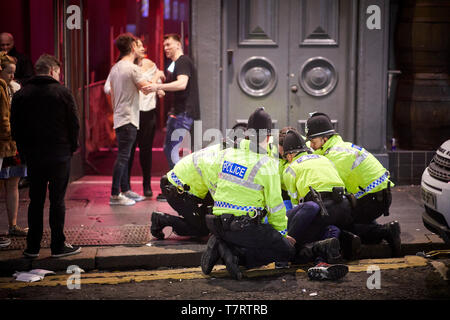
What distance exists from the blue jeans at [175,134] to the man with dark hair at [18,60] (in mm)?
2613

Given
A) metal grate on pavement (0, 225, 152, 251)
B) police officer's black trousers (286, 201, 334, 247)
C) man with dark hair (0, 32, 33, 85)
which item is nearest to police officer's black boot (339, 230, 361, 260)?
police officer's black trousers (286, 201, 334, 247)

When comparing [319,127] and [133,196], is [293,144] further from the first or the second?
[133,196]

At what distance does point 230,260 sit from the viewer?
647 cm

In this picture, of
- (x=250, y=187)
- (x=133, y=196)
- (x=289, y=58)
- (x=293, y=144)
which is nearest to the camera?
(x=250, y=187)

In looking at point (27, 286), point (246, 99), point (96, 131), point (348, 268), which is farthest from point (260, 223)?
point (96, 131)

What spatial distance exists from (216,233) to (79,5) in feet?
19.1

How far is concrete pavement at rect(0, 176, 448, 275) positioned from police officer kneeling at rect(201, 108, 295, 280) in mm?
761

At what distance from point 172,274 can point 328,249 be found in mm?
1434

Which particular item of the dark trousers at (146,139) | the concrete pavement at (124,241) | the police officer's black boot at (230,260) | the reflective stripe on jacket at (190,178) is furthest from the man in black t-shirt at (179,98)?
the police officer's black boot at (230,260)

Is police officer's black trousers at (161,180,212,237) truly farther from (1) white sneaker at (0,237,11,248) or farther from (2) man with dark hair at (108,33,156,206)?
(2) man with dark hair at (108,33,156,206)

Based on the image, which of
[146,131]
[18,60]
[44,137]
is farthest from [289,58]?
[44,137]

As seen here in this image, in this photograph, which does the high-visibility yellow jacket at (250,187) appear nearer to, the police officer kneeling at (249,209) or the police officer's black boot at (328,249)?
the police officer kneeling at (249,209)

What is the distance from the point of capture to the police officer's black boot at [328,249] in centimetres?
673

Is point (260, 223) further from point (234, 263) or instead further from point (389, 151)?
point (389, 151)
